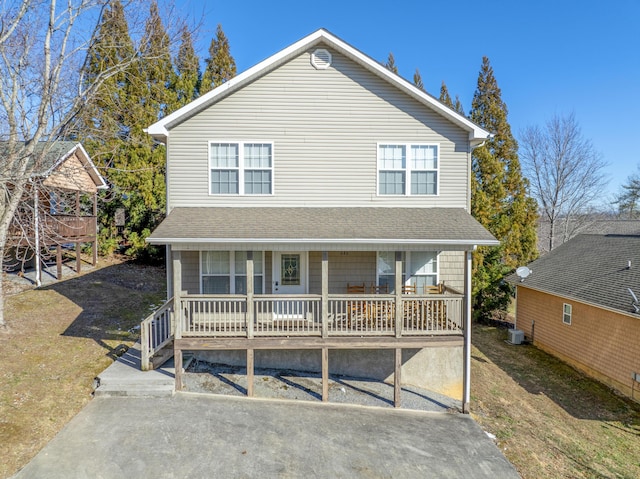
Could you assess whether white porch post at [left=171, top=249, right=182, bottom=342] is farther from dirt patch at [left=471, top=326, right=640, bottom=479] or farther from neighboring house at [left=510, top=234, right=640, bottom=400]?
neighboring house at [left=510, top=234, right=640, bottom=400]

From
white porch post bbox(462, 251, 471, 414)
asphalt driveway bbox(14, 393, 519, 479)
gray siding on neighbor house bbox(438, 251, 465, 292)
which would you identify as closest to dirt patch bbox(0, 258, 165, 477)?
asphalt driveway bbox(14, 393, 519, 479)

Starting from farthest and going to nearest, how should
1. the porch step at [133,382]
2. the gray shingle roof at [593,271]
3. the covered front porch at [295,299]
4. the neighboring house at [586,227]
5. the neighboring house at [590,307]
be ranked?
the neighboring house at [586,227] < the gray shingle roof at [593,271] < the neighboring house at [590,307] < the covered front porch at [295,299] < the porch step at [133,382]

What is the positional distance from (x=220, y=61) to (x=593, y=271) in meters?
27.7

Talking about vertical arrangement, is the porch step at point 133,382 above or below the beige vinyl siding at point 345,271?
below

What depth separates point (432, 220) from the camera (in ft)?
Result: 32.2

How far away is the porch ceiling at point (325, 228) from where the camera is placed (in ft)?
28.0

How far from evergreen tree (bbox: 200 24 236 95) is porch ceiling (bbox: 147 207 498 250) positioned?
2155 centimetres

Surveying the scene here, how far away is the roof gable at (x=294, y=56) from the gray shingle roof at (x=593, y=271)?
717cm

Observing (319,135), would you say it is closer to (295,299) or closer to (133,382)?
(295,299)

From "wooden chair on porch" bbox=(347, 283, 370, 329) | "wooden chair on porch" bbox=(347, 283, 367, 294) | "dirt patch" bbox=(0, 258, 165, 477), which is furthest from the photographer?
"wooden chair on porch" bbox=(347, 283, 367, 294)

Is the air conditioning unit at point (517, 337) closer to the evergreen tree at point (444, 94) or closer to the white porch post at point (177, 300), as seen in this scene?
the white porch post at point (177, 300)

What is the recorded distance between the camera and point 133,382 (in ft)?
27.1

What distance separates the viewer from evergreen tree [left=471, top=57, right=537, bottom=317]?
59.5ft

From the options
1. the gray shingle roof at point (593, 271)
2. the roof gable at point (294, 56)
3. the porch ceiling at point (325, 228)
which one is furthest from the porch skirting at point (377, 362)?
the roof gable at point (294, 56)
